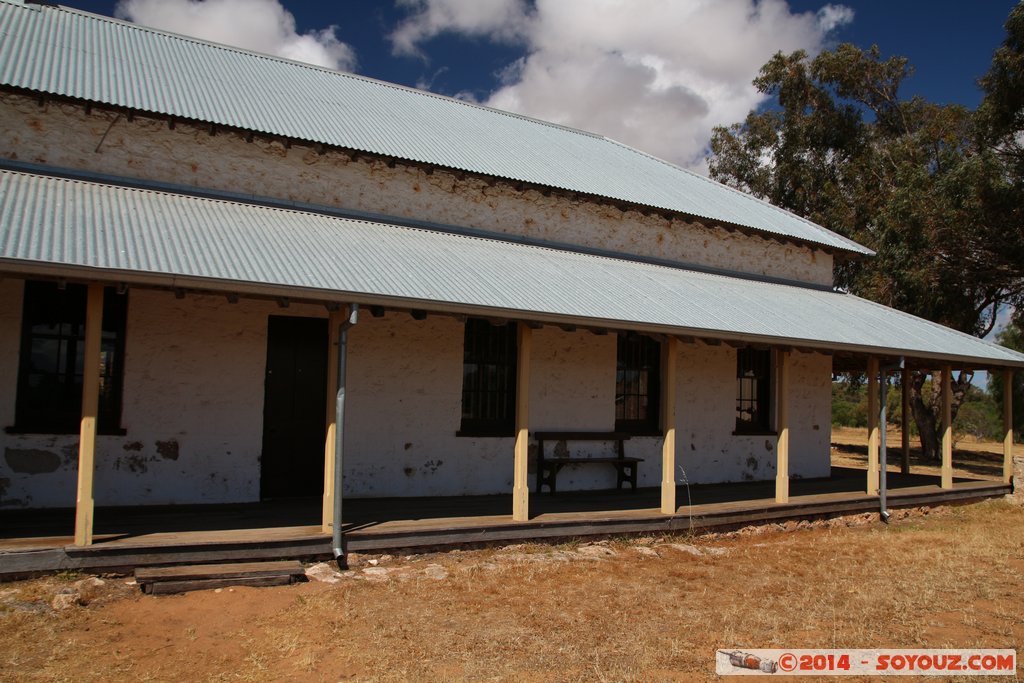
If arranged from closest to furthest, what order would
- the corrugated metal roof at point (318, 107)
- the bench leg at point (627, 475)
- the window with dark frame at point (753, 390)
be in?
the corrugated metal roof at point (318, 107), the bench leg at point (627, 475), the window with dark frame at point (753, 390)

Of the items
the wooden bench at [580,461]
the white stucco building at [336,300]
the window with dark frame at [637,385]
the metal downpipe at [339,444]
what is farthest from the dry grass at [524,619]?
the window with dark frame at [637,385]

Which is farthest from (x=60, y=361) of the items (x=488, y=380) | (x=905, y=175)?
(x=905, y=175)

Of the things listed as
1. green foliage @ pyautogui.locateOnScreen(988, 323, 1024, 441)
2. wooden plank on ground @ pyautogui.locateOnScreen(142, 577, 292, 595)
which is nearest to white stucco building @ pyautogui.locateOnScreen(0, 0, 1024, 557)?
wooden plank on ground @ pyautogui.locateOnScreen(142, 577, 292, 595)

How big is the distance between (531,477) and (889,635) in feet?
18.0

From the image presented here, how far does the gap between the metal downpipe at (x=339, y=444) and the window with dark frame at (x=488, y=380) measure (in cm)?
303

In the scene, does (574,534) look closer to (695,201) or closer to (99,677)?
(99,677)

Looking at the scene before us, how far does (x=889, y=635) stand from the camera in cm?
650

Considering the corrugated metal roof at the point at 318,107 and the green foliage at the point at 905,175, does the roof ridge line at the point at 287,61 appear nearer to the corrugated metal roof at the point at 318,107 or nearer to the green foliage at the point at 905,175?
the corrugated metal roof at the point at 318,107

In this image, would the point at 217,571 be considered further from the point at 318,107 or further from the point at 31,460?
the point at 318,107

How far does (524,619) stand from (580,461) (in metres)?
4.57

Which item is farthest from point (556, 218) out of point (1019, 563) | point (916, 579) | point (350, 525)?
point (1019, 563)

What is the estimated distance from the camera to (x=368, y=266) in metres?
8.16

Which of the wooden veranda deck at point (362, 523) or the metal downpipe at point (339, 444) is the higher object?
the metal downpipe at point (339, 444)

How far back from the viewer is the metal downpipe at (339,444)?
23.9ft
